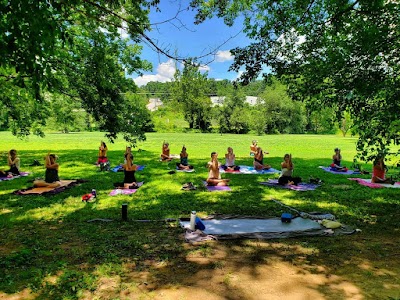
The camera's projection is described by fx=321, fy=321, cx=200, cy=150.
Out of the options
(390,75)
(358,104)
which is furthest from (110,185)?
(390,75)

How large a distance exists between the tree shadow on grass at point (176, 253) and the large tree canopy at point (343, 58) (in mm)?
2495

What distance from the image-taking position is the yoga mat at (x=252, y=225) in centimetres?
745

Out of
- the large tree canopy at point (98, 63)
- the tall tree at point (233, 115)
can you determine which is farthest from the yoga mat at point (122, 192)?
the tall tree at point (233, 115)

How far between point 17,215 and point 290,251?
7.22 metres

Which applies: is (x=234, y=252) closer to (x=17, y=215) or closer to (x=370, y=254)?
(x=370, y=254)

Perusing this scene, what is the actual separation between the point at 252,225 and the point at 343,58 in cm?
492

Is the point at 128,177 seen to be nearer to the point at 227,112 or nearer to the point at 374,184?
the point at 374,184

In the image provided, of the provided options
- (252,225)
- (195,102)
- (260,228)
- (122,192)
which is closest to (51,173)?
(122,192)

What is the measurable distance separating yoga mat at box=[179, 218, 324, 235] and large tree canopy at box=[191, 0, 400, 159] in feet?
7.20

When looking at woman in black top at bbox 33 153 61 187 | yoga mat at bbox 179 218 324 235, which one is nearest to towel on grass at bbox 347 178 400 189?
yoga mat at bbox 179 218 324 235

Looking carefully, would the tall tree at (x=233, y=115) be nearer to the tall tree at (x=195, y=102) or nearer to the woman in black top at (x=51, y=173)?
the tall tree at (x=195, y=102)

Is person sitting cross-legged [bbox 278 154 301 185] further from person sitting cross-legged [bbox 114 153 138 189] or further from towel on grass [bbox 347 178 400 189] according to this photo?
person sitting cross-legged [bbox 114 153 138 189]

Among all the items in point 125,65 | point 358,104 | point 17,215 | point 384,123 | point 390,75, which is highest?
point 125,65

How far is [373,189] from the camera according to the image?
1215 cm
